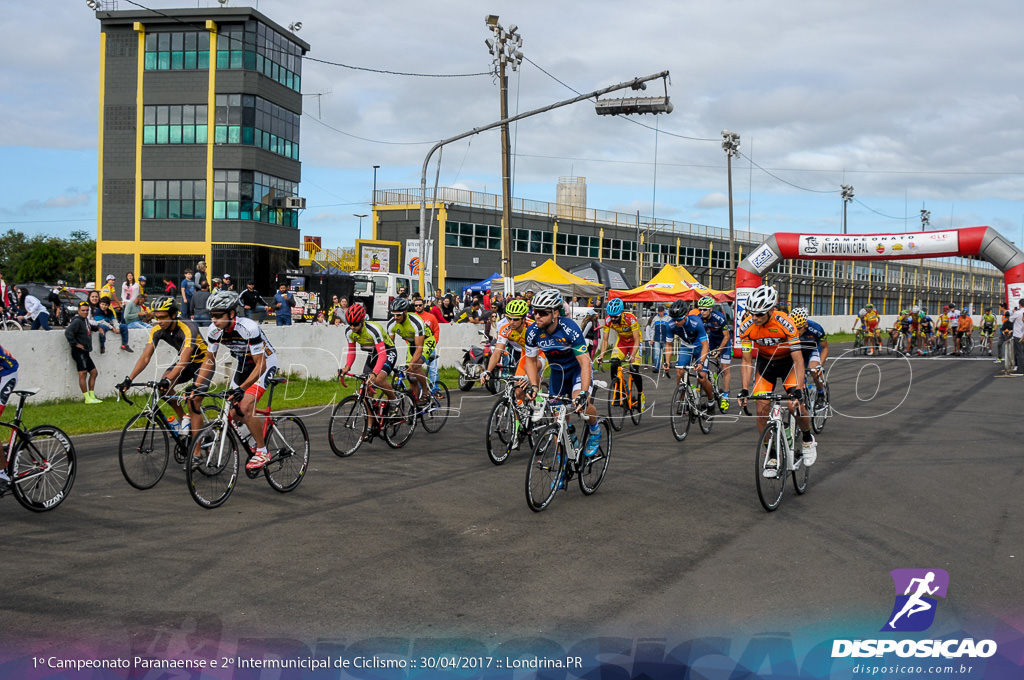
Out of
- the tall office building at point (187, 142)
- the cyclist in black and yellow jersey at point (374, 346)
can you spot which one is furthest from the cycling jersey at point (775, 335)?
the tall office building at point (187, 142)

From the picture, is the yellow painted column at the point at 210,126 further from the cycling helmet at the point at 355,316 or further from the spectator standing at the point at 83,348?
the cycling helmet at the point at 355,316

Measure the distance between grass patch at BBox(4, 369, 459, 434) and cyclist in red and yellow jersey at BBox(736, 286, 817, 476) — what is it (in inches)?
242

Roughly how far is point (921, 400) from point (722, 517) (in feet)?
42.6

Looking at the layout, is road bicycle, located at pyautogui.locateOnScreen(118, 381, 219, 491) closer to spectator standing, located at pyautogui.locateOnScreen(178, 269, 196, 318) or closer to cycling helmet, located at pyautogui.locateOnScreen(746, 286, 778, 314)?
cycling helmet, located at pyautogui.locateOnScreen(746, 286, 778, 314)

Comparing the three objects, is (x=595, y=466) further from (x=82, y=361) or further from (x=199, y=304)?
(x=199, y=304)

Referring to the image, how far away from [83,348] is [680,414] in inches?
386

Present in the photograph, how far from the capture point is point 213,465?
8.05 metres

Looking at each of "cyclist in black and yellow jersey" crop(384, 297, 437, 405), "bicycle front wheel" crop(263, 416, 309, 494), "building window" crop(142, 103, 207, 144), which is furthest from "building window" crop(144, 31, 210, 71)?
"bicycle front wheel" crop(263, 416, 309, 494)

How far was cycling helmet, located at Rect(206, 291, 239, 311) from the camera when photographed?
8.07m

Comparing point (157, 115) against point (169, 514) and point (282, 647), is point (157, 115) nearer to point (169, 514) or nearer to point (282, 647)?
point (169, 514)

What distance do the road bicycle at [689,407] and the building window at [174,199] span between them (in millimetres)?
35921

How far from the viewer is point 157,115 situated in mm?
43625

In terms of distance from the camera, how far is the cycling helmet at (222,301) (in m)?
8.07

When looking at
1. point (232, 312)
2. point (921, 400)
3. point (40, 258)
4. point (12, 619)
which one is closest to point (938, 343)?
point (921, 400)
